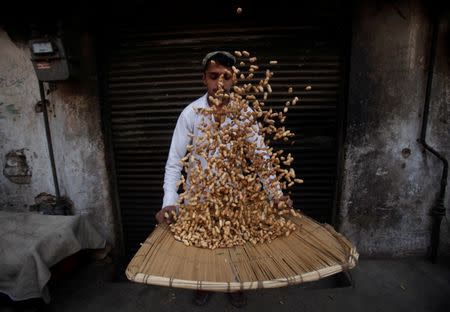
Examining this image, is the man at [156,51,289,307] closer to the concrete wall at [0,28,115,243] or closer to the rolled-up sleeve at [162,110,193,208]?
the rolled-up sleeve at [162,110,193,208]

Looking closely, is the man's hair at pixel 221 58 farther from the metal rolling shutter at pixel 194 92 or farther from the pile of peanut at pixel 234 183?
the metal rolling shutter at pixel 194 92

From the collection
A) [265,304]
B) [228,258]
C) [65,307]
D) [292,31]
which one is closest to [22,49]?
[65,307]

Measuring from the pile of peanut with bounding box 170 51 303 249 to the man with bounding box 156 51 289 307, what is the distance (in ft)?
0.32

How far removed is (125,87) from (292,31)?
2.03 meters

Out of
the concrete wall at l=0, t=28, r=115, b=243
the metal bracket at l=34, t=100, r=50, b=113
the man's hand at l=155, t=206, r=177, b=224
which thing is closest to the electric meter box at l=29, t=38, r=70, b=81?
the concrete wall at l=0, t=28, r=115, b=243

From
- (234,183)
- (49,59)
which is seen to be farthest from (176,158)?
(49,59)

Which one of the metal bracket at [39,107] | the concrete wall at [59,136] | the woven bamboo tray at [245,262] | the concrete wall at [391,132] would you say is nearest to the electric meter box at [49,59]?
the concrete wall at [59,136]

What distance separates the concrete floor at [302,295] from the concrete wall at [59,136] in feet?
2.35

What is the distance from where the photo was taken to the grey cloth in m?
2.21

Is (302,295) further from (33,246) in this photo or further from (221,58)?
(33,246)

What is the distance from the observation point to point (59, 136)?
3.18 metres

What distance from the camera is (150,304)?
2705 millimetres

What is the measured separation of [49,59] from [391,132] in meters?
3.89

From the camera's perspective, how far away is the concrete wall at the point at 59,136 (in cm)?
304
